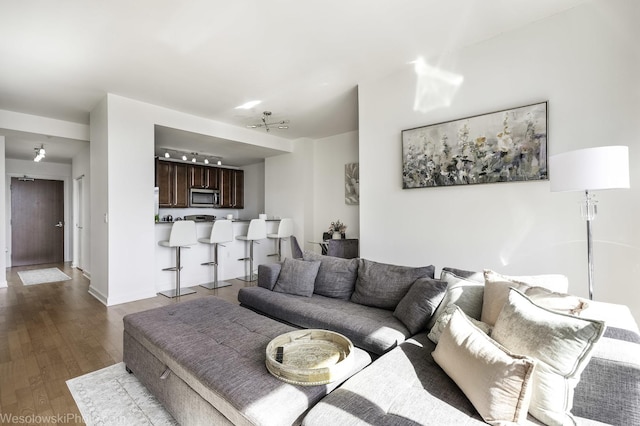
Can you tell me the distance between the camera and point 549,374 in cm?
123

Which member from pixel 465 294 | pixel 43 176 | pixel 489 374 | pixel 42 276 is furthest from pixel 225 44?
pixel 43 176

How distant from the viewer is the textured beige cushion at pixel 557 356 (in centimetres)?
121

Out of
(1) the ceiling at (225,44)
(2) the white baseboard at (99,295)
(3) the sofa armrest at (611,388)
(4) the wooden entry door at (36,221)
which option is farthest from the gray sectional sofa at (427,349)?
(4) the wooden entry door at (36,221)

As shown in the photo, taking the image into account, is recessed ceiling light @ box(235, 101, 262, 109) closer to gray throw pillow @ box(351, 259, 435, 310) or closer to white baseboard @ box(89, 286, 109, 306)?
gray throw pillow @ box(351, 259, 435, 310)

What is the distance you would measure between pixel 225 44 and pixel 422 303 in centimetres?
288

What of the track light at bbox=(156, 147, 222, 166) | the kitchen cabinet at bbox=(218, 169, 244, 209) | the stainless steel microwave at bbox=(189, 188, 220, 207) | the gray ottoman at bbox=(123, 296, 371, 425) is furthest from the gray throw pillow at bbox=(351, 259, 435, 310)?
the kitchen cabinet at bbox=(218, 169, 244, 209)

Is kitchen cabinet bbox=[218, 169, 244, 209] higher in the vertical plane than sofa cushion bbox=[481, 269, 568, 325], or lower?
higher

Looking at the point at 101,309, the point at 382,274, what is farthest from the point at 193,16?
the point at 101,309

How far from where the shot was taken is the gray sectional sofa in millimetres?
1239

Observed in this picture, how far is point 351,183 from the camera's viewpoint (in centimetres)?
587

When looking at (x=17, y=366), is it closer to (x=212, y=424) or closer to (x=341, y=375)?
(x=212, y=424)

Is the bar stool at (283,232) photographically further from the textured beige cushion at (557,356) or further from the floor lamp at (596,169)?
the textured beige cushion at (557,356)

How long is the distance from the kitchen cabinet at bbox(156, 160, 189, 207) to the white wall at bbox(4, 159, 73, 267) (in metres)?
2.84

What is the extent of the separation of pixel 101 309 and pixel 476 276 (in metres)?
4.35
